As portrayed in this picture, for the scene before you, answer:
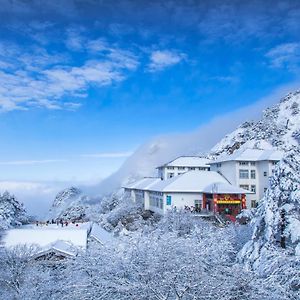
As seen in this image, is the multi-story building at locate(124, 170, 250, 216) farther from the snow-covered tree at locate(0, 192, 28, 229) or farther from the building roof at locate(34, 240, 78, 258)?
the building roof at locate(34, 240, 78, 258)

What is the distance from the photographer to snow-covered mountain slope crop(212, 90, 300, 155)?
265 ft

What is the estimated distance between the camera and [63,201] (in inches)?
2867

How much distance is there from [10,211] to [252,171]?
28.8m

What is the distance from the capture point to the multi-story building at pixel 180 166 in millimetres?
55688

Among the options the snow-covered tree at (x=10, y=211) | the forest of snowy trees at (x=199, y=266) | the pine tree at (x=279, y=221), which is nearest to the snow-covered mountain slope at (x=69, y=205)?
the snow-covered tree at (x=10, y=211)

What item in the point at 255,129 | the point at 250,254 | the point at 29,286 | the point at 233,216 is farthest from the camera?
the point at 255,129

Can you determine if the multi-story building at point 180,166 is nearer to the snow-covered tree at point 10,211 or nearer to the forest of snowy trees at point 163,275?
the snow-covered tree at point 10,211

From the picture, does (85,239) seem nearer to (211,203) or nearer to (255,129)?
(211,203)

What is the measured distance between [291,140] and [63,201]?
50.9 metres

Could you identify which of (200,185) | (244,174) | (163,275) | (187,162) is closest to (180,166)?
(187,162)

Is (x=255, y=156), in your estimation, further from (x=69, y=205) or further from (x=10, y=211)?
(x=69, y=205)

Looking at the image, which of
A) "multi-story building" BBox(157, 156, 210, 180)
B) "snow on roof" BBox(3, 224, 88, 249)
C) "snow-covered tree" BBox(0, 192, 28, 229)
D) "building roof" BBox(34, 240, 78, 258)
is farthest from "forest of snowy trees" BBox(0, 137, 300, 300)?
"multi-story building" BBox(157, 156, 210, 180)

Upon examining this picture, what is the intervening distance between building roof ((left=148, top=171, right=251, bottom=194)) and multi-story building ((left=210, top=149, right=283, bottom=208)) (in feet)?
7.62

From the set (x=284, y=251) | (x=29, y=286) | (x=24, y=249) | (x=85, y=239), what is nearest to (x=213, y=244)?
(x=284, y=251)
